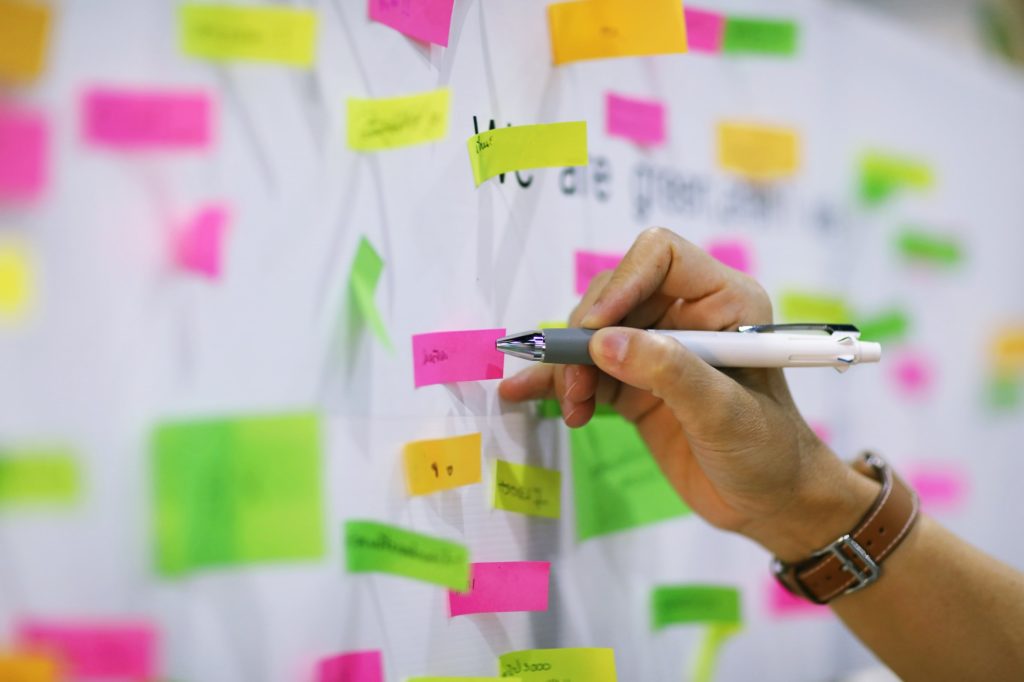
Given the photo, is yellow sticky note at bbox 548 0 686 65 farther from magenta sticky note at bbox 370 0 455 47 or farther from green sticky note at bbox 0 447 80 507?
green sticky note at bbox 0 447 80 507

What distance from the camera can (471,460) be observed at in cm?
55

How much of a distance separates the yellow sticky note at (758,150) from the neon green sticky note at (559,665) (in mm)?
458

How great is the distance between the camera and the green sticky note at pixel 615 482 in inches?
25.2

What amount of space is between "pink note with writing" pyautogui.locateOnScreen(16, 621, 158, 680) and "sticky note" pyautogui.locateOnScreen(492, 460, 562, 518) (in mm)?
224

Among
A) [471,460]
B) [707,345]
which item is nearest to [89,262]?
[471,460]

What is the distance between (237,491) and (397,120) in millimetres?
250

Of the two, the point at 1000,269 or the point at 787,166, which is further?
the point at 1000,269

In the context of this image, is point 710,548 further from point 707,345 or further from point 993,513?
point 993,513

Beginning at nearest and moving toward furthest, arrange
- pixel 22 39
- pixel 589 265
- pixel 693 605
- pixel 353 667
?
pixel 22 39 → pixel 353 667 → pixel 589 265 → pixel 693 605

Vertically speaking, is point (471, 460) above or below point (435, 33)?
below

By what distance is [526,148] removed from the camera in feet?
1.85

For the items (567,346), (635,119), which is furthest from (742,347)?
(635,119)

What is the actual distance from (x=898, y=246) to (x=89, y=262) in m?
0.86

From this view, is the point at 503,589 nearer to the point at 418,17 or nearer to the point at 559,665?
the point at 559,665
